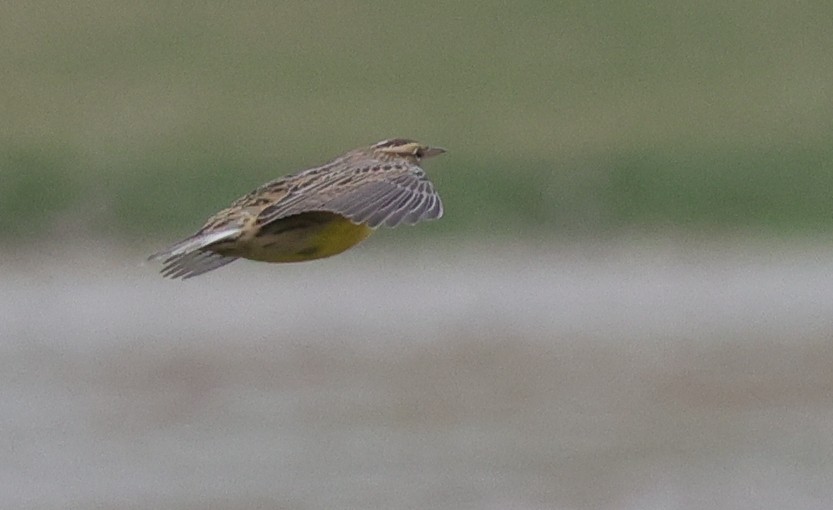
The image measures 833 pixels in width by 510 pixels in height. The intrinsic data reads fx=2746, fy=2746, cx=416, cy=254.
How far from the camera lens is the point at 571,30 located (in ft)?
97.3

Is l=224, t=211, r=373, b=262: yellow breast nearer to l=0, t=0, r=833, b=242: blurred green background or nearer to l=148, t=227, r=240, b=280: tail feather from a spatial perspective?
l=148, t=227, r=240, b=280: tail feather

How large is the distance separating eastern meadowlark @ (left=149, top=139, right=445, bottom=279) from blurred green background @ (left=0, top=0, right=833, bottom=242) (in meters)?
10.6

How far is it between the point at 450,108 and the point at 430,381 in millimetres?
10707

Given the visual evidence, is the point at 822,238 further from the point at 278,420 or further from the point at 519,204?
the point at 278,420

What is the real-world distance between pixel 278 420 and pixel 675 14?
16998 millimetres

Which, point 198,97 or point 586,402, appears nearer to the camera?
point 586,402

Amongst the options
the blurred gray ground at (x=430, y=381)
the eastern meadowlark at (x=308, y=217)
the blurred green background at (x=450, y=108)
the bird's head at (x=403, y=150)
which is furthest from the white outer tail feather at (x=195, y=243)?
the blurred green background at (x=450, y=108)

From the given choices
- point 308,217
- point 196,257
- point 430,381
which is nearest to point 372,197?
point 308,217

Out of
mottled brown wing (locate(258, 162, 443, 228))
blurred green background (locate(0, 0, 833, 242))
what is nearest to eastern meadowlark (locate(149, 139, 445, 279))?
mottled brown wing (locate(258, 162, 443, 228))

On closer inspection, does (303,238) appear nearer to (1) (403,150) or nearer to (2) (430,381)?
(1) (403,150)

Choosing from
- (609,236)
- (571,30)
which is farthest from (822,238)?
(571,30)

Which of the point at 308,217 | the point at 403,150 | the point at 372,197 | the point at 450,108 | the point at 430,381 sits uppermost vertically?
the point at 450,108

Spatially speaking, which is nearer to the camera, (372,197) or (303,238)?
(303,238)

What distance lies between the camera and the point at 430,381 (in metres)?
15.3
